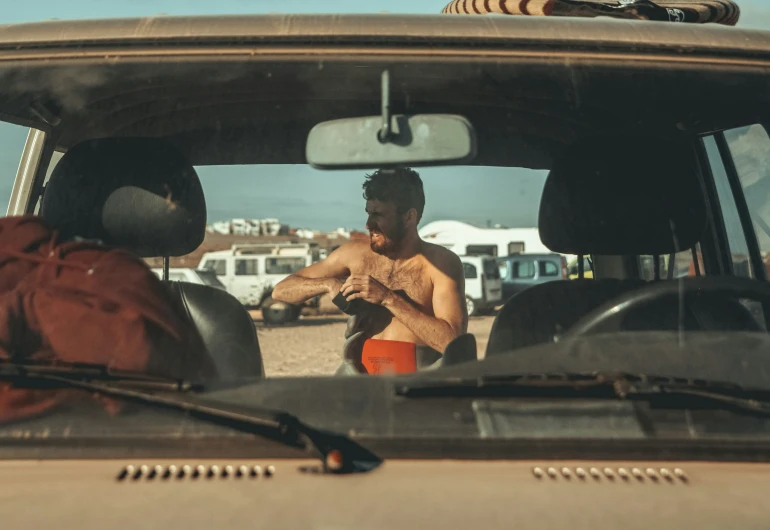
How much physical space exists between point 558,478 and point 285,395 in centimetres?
51

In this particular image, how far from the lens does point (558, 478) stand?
1.62m

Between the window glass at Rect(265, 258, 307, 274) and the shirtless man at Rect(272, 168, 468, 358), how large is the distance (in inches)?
0.6

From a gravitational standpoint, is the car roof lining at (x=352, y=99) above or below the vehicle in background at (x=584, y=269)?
above

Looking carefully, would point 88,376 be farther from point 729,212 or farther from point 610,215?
point 729,212

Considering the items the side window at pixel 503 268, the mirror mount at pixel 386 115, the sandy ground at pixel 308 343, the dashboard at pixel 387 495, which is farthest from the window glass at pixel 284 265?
the dashboard at pixel 387 495

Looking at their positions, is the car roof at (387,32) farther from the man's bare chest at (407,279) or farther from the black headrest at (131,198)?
the man's bare chest at (407,279)

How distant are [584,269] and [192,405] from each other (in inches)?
45.2

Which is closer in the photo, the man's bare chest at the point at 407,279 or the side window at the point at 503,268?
the side window at the point at 503,268

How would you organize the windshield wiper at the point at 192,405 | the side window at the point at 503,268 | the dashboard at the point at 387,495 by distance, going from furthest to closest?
the side window at the point at 503,268, the windshield wiper at the point at 192,405, the dashboard at the point at 387,495

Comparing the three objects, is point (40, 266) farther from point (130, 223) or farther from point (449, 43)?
point (449, 43)

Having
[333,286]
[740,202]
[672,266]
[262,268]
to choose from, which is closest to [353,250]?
[333,286]

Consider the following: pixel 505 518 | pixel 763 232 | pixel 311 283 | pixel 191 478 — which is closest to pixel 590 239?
pixel 763 232

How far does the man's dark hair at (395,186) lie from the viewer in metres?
2.06

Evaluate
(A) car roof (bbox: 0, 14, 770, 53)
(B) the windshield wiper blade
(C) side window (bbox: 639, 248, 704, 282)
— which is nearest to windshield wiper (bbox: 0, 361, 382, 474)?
(B) the windshield wiper blade
